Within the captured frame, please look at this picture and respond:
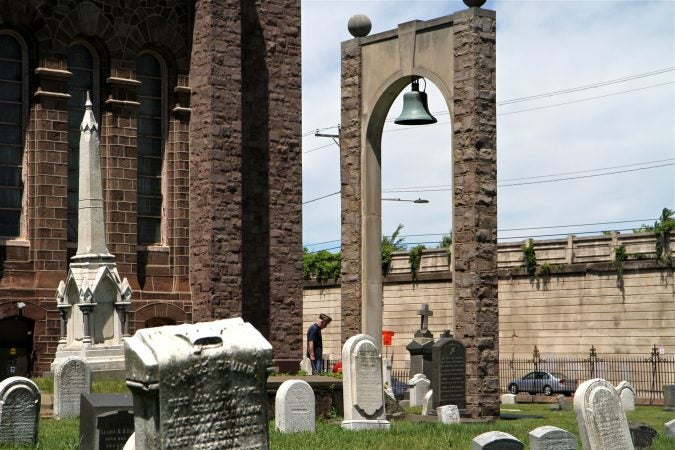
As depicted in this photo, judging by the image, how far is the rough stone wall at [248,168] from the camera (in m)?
29.5

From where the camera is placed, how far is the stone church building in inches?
1098

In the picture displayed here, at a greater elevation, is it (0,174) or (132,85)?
(132,85)

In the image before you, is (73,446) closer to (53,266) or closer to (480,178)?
(480,178)

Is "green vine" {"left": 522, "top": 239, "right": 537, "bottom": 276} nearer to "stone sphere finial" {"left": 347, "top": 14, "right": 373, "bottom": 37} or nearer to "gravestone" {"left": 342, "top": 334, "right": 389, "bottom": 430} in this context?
"stone sphere finial" {"left": 347, "top": 14, "right": 373, "bottom": 37}

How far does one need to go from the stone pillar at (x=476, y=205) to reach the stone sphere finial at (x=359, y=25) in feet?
5.78

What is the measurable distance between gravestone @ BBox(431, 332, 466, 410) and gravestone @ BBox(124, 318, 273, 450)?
47.0 feet

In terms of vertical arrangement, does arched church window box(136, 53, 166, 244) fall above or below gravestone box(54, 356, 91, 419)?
above

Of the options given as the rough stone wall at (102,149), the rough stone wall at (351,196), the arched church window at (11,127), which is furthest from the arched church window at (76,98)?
the rough stone wall at (351,196)

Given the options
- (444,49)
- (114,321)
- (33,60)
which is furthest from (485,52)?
(33,60)

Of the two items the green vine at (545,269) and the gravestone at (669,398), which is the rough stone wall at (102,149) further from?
the green vine at (545,269)

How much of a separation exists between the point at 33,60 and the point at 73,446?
1506cm

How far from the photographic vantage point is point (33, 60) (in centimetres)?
2808

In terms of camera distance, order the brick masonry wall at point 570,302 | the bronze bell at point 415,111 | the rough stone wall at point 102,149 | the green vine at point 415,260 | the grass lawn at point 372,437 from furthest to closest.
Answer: the green vine at point 415,260, the brick masonry wall at point 570,302, the rough stone wall at point 102,149, the bronze bell at point 415,111, the grass lawn at point 372,437

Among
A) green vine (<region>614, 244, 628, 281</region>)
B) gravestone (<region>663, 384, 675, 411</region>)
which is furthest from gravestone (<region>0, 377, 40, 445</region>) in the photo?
green vine (<region>614, 244, 628, 281</region>)
